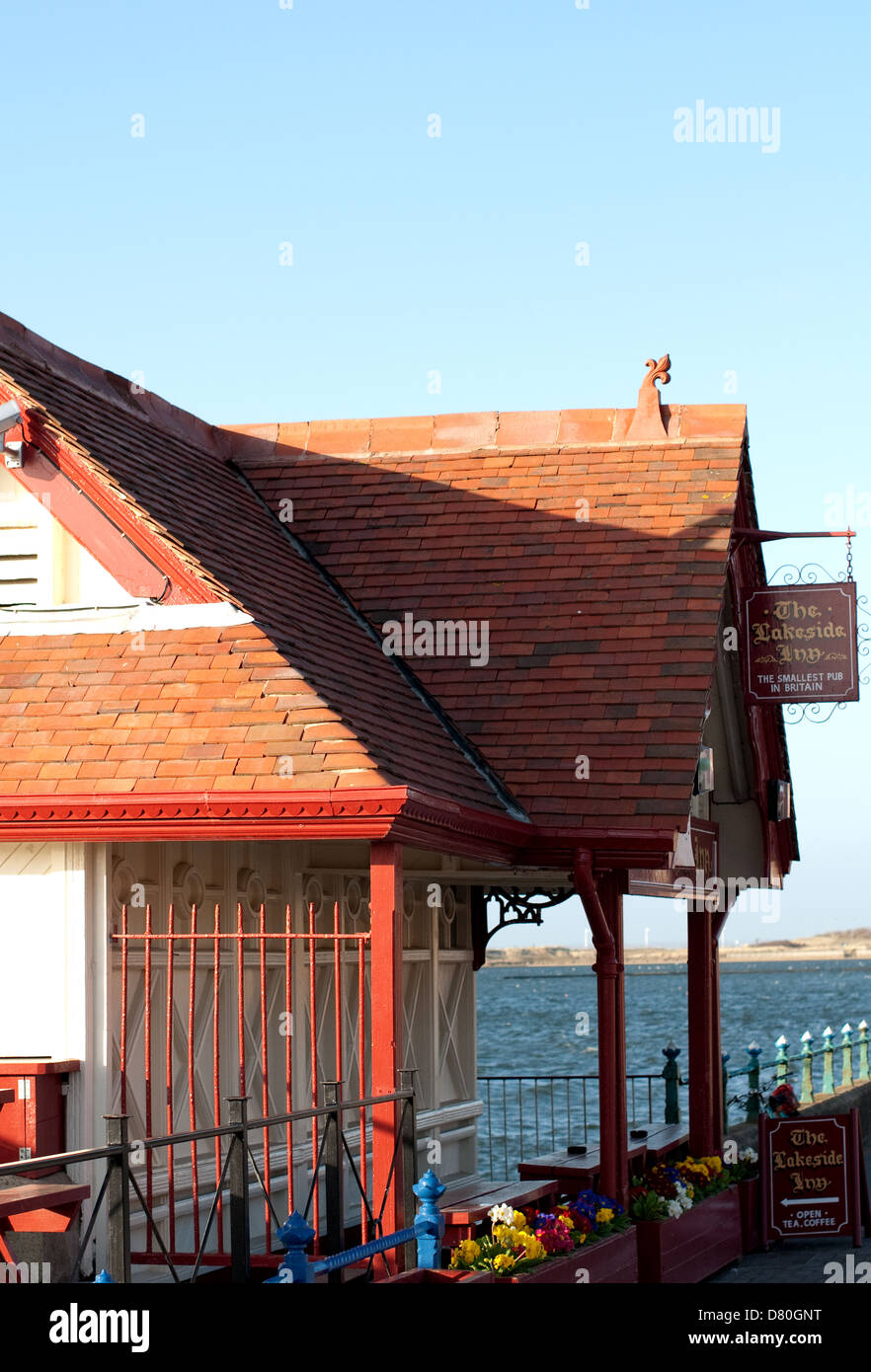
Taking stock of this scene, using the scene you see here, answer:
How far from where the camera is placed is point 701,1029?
1398 cm

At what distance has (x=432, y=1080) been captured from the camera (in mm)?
12984

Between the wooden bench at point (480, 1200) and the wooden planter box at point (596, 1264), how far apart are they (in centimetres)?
38

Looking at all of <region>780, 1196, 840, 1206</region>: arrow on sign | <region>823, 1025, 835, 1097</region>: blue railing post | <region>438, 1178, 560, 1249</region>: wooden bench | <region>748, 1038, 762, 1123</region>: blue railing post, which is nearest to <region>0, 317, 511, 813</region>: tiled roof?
<region>438, 1178, 560, 1249</region>: wooden bench

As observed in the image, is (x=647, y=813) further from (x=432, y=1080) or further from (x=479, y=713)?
(x=432, y=1080)

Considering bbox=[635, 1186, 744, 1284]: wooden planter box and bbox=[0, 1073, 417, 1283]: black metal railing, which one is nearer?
bbox=[0, 1073, 417, 1283]: black metal railing

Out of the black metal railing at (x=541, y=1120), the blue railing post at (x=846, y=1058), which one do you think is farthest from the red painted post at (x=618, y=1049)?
the black metal railing at (x=541, y=1120)

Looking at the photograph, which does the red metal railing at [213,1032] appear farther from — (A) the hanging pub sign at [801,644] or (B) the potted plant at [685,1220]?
(A) the hanging pub sign at [801,644]

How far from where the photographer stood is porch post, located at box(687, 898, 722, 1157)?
13.7 meters

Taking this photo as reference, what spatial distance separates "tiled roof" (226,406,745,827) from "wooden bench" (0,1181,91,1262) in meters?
3.82

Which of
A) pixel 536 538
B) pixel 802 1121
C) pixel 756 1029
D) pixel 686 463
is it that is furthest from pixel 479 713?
pixel 756 1029

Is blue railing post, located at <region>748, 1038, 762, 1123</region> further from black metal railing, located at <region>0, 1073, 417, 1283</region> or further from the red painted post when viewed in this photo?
black metal railing, located at <region>0, 1073, 417, 1283</region>

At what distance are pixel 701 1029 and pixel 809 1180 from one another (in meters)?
1.38

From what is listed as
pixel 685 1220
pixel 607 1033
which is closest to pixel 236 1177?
pixel 607 1033
